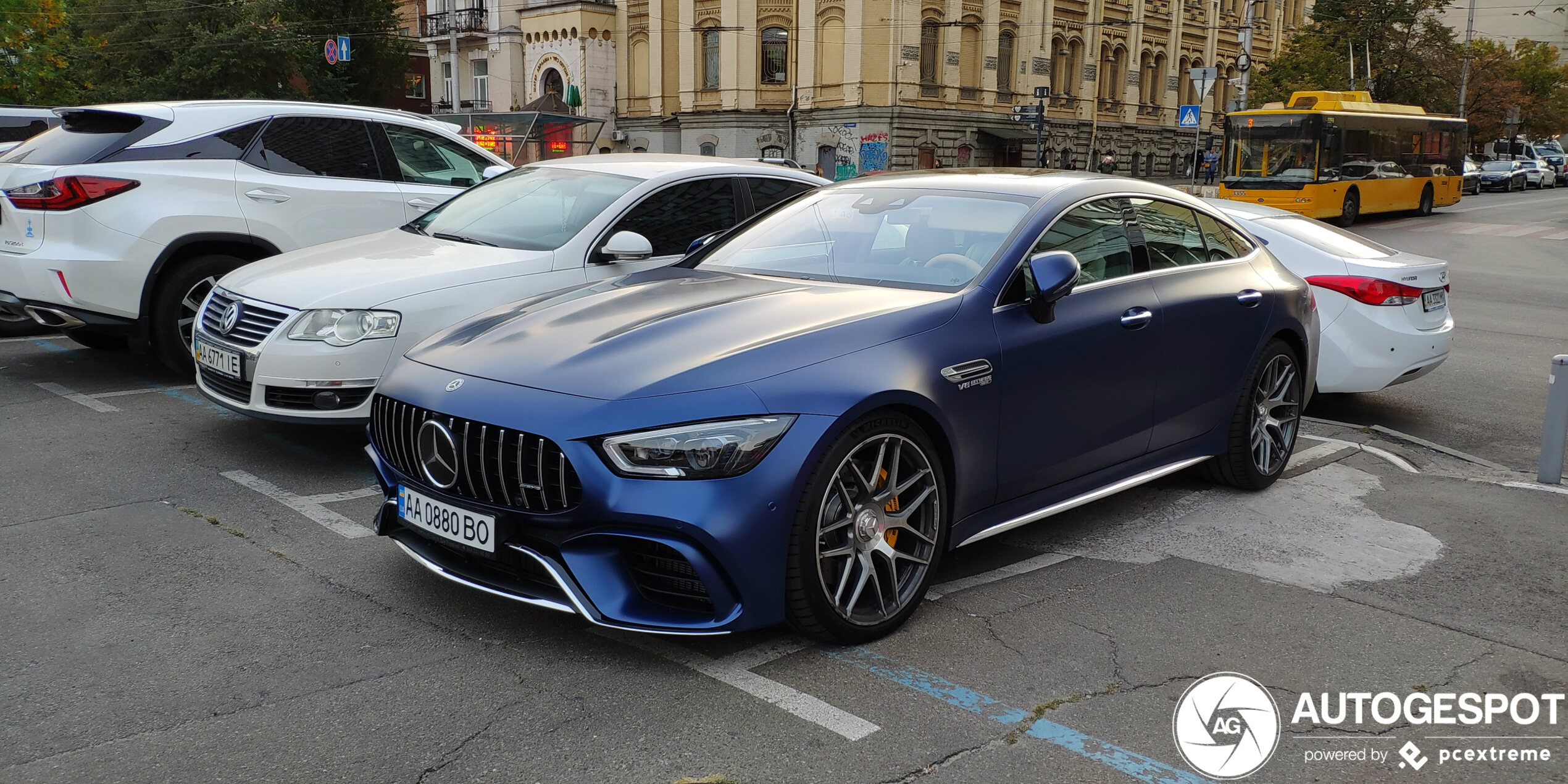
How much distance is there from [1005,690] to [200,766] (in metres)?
2.20

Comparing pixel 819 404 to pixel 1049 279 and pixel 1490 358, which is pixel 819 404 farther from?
pixel 1490 358

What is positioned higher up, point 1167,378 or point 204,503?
point 1167,378

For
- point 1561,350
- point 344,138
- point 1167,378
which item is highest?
point 344,138

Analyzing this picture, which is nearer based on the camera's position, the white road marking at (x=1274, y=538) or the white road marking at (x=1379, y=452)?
the white road marking at (x=1274, y=538)

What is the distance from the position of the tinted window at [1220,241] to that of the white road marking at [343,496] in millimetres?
3966

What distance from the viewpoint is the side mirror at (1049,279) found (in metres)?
4.30

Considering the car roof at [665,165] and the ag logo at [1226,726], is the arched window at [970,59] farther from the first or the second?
the ag logo at [1226,726]

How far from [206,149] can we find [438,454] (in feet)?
16.2

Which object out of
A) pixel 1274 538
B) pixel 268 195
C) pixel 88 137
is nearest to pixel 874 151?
pixel 268 195

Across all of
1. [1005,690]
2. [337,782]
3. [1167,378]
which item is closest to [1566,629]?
[1167,378]

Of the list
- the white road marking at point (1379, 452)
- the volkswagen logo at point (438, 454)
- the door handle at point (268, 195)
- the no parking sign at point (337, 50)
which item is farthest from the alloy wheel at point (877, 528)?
the no parking sign at point (337, 50)

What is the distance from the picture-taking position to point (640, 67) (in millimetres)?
51094

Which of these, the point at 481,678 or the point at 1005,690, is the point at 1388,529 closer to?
the point at 1005,690

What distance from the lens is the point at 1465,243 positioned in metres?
24.2
